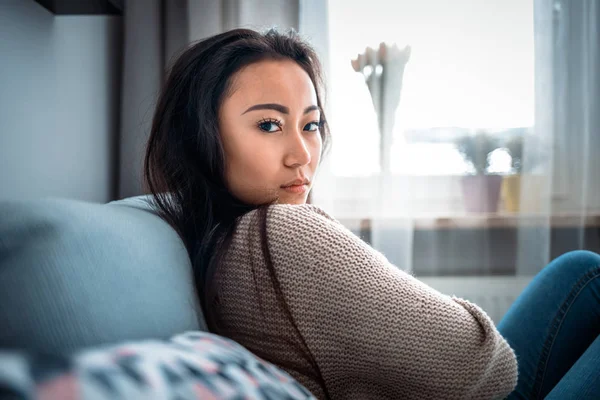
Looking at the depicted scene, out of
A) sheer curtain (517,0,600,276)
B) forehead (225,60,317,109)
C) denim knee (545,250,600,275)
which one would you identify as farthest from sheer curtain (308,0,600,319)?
forehead (225,60,317,109)

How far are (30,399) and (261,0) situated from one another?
184 cm

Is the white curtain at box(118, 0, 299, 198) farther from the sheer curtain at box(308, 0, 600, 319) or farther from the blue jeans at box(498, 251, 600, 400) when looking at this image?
the blue jeans at box(498, 251, 600, 400)

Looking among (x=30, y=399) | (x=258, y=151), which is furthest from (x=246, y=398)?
(x=258, y=151)

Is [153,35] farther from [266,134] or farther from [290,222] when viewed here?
[290,222]

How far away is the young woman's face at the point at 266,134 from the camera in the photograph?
1005mm

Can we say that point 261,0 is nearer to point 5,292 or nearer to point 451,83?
point 451,83

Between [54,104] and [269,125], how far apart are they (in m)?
0.53

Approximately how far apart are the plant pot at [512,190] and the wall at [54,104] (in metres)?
1.35

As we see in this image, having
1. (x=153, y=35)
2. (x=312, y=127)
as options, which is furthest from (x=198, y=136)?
(x=153, y=35)

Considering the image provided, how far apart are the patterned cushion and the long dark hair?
1.45 feet

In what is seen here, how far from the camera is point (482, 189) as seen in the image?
6.57 ft

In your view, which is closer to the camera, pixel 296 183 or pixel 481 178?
pixel 296 183

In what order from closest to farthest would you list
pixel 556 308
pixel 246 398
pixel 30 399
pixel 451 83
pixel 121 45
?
pixel 30 399 → pixel 246 398 → pixel 556 308 → pixel 121 45 → pixel 451 83

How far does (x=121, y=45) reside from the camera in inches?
73.2
